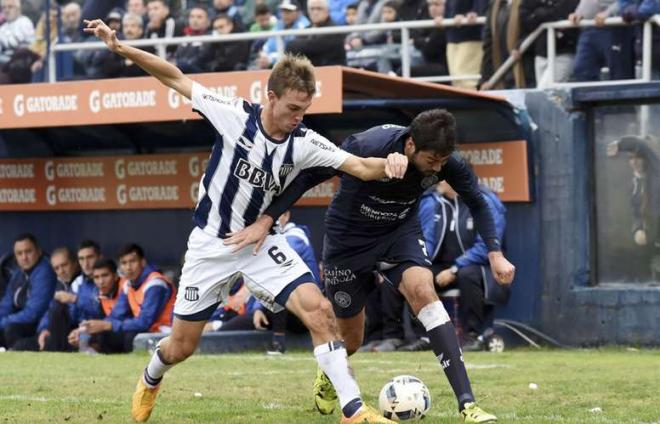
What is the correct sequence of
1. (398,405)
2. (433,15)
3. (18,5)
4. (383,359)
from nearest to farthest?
(398,405), (383,359), (433,15), (18,5)

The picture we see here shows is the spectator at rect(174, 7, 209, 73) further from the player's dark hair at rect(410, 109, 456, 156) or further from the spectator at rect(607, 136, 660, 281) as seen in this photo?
the player's dark hair at rect(410, 109, 456, 156)

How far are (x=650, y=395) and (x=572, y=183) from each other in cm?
572

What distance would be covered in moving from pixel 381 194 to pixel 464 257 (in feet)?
19.1

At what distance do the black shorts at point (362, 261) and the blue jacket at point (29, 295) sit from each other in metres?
8.15

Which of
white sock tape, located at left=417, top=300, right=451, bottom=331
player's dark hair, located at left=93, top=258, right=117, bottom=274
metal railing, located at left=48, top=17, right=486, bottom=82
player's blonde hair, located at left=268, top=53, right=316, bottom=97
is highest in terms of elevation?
metal railing, located at left=48, top=17, right=486, bottom=82

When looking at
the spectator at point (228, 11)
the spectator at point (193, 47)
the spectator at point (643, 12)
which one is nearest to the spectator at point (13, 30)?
the spectator at point (193, 47)

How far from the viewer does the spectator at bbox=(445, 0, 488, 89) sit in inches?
612

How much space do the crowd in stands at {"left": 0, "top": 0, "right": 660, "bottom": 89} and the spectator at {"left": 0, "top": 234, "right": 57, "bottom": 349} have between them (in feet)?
6.93

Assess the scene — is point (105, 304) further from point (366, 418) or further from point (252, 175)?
point (366, 418)

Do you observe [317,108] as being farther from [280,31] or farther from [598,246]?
[598,246]

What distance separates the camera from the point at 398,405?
8273 mm

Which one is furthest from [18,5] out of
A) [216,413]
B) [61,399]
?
[216,413]

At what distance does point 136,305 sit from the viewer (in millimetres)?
15438

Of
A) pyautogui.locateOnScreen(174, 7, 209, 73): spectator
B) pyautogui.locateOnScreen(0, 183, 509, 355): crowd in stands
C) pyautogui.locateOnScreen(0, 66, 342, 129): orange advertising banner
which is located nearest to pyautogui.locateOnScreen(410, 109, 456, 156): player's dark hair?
pyautogui.locateOnScreen(0, 183, 509, 355): crowd in stands
